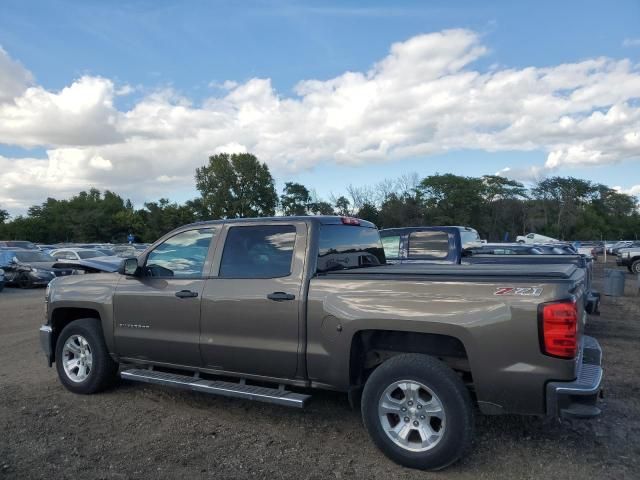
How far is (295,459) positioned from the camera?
412 cm

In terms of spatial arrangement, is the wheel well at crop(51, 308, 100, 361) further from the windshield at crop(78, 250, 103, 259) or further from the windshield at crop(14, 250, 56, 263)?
the windshield at crop(78, 250, 103, 259)

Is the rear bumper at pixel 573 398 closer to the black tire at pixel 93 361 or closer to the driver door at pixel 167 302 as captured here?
the driver door at pixel 167 302

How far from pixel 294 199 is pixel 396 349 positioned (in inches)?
2962

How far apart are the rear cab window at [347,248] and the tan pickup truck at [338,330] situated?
0.02 m

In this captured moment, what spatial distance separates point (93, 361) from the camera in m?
5.67

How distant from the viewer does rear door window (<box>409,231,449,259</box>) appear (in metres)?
10.0

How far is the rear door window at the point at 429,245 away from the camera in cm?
1005

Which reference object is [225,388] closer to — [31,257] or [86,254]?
[31,257]

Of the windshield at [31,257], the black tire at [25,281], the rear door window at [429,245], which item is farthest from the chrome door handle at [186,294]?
the windshield at [31,257]

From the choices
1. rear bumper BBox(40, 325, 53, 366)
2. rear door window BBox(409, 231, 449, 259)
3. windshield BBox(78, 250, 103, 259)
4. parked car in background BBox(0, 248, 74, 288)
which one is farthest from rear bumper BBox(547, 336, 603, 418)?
windshield BBox(78, 250, 103, 259)

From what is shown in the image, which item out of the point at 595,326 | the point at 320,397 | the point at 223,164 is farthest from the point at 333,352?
the point at 223,164

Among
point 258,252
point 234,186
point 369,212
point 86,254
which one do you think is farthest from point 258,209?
point 258,252

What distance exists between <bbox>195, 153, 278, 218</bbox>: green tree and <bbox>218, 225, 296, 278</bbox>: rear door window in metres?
76.1

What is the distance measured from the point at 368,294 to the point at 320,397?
80.2 inches
